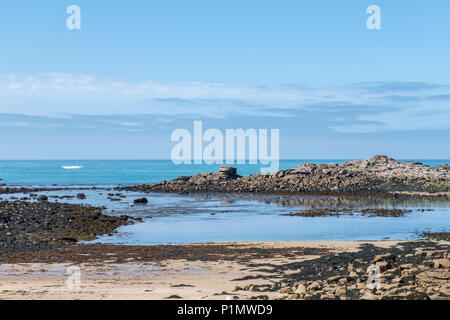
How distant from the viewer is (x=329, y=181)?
77.3 m

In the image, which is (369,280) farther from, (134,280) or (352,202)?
(352,202)

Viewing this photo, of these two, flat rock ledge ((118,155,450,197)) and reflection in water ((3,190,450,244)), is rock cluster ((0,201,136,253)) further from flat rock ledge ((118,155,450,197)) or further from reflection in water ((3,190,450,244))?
flat rock ledge ((118,155,450,197))

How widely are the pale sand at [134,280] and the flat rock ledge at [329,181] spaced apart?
51.0 metres

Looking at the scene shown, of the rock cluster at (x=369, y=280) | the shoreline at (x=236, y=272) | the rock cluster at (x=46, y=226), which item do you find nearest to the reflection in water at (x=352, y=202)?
the rock cluster at (x=46, y=226)

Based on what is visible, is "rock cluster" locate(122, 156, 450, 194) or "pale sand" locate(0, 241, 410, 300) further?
"rock cluster" locate(122, 156, 450, 194)

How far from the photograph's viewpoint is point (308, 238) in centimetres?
2984

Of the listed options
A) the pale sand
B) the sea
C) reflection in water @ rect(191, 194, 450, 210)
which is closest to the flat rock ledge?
reflection in water @ rect(191, 194, 450, 210)

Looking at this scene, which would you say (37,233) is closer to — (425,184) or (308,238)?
(308,238)

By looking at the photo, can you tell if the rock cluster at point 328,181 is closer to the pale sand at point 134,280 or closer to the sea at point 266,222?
the sea at point 266,222

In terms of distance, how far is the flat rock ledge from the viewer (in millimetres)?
71625

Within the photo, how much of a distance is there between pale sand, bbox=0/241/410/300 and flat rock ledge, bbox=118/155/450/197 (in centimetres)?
5095

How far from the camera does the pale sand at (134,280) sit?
14.9 metres

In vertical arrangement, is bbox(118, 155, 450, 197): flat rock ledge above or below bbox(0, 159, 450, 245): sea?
above

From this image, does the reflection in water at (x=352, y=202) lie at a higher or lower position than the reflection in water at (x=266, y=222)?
higher
